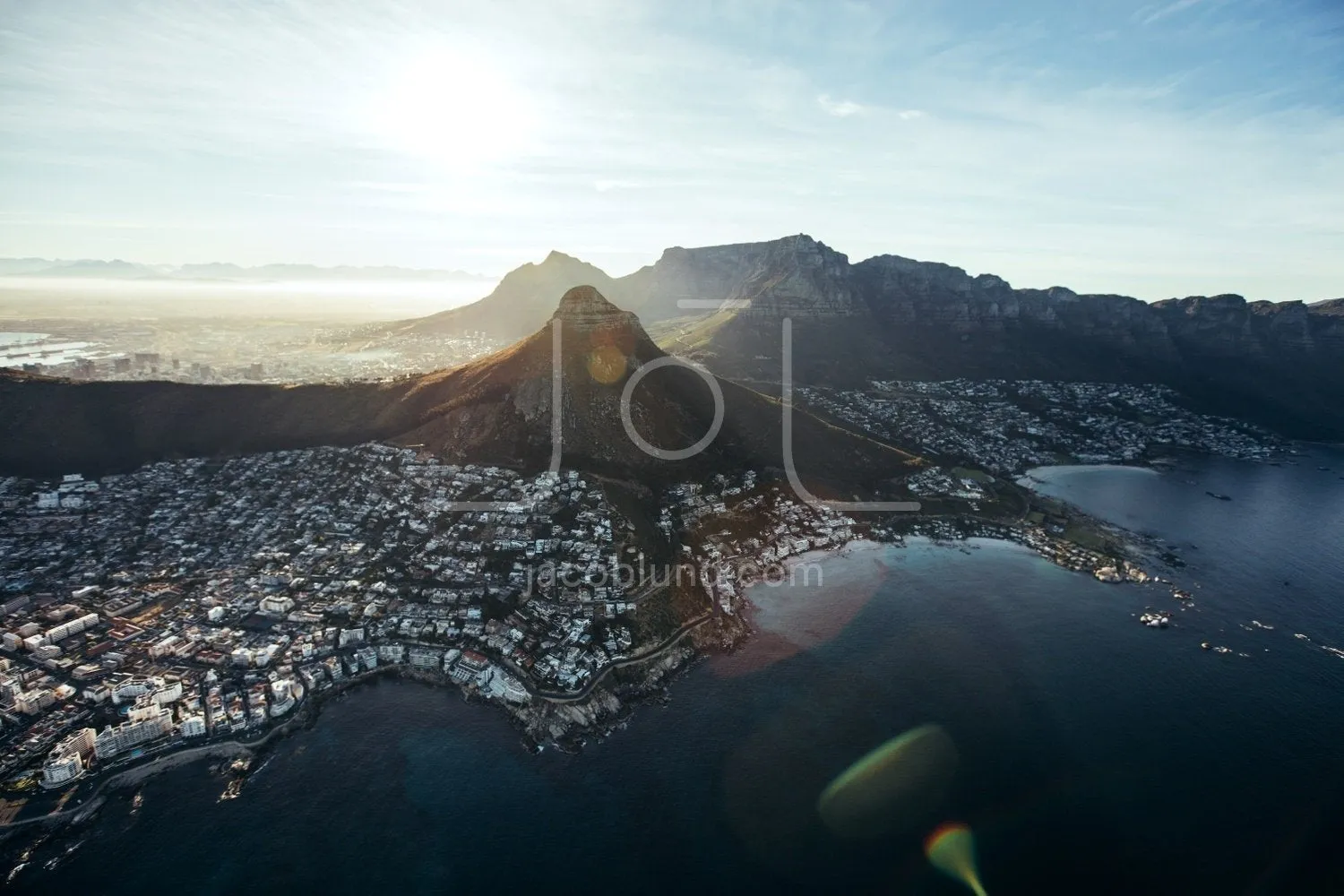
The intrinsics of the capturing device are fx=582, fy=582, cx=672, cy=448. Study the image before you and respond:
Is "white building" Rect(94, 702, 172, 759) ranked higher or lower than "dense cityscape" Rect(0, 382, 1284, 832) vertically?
lower

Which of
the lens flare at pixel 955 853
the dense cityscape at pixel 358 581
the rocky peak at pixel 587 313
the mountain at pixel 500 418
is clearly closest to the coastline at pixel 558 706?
the dense cityscape at pixel 358 581

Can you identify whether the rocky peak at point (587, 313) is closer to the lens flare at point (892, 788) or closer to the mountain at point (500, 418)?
the mountain at point (500, 418)

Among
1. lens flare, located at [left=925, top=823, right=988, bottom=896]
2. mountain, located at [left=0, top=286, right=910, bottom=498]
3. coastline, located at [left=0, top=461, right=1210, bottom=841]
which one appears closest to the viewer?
lens flare, located at [left=925, top=823, right=988, bottom=896]

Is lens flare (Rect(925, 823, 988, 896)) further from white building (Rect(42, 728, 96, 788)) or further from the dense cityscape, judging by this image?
white building (Rect(42, 728, 96, 788))

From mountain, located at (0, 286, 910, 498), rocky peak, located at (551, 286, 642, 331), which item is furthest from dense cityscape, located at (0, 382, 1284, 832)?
Answer: rocky peak, located at (551, 286, 642, 331)

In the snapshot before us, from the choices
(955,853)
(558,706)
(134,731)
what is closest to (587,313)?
(558,706)

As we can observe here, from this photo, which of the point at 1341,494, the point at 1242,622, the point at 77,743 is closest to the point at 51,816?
the point at 77,743
